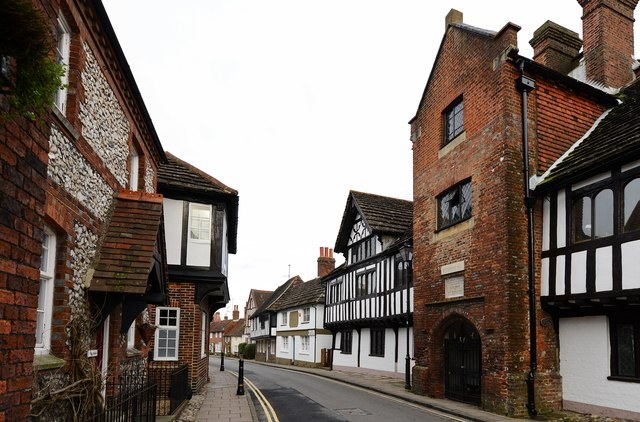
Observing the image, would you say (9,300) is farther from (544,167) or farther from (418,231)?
(418,231)

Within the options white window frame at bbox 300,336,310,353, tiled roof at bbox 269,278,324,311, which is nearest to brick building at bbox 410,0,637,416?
tiled roof at bbox 269,278,324,311

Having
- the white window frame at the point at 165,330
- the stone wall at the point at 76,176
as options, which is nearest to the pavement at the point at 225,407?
the white window frame at the point at 165,330

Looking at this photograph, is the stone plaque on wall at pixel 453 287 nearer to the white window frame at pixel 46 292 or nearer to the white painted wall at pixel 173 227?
the white painted wall at pixel 173 227

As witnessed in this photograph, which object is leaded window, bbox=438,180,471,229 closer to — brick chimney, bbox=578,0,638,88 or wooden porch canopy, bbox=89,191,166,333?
brick chimney, bbox=578,0,638,88

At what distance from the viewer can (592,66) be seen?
658 inches

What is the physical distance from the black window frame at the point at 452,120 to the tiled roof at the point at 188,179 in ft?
22.7

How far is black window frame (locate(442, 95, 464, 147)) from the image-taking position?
1609cm

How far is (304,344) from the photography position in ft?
130

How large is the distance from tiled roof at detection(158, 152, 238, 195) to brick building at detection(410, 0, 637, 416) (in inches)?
263

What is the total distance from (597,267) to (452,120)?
678 centimetres

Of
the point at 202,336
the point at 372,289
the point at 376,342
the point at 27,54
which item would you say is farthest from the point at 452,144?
the point at 27,54

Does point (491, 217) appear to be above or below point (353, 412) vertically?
above

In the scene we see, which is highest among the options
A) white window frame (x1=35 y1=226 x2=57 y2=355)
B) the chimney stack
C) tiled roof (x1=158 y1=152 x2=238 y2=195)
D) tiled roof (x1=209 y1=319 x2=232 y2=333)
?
the chimney stack

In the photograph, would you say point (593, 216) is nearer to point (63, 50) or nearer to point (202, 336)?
point (63, 50)
